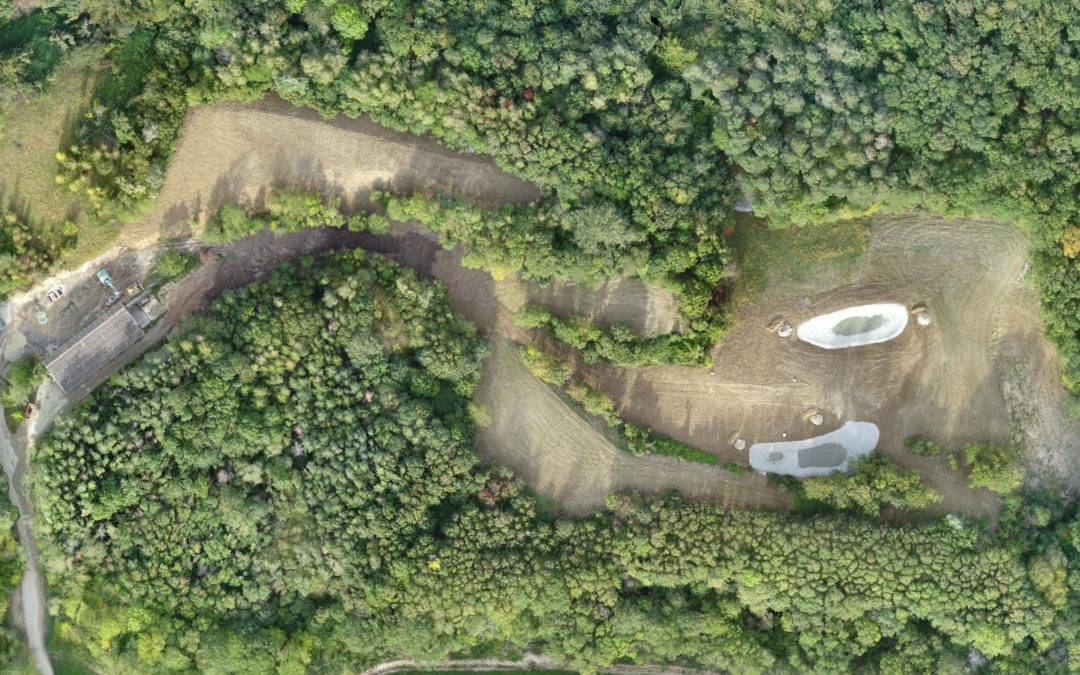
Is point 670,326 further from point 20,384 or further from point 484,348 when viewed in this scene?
point 20,384

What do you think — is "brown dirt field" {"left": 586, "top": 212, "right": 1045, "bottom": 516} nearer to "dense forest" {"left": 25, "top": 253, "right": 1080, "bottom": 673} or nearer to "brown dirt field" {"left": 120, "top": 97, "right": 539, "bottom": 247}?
"dense forest" {"left": 25, "top": 253, "right": 1080, "bottom": 673}

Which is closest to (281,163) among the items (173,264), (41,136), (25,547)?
(173,264)

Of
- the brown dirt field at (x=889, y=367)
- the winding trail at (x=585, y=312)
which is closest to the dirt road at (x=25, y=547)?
the winding trail at (x=585, y=312)

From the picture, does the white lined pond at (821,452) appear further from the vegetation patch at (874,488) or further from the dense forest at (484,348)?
the dense forest at (484,348)

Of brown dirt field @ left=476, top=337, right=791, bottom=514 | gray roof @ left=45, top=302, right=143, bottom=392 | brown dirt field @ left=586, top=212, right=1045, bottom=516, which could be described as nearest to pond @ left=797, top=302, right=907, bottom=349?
brown dirt field @ left=586, top=212, right=1045, bottom=516

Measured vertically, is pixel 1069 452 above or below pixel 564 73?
below

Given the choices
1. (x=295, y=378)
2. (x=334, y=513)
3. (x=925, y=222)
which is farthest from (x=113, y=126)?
(x=925, y=222)

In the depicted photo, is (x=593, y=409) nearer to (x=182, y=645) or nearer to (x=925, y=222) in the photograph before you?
(x=925, y=222)
